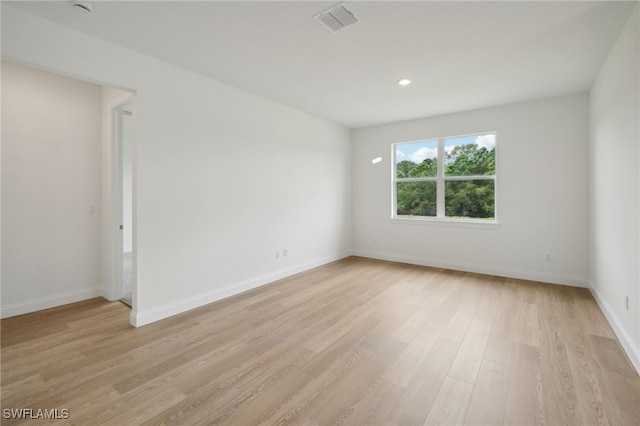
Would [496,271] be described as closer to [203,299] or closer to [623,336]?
[623,336]

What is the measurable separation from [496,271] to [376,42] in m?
3.98

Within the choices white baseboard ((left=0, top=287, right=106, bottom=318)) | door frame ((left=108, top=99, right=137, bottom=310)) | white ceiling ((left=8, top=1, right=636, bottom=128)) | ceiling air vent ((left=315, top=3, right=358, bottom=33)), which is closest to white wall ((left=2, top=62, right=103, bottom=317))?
white baseboard ((left=0, top=287, right=106, bottom=318))

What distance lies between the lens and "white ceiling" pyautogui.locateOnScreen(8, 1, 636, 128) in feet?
7.20

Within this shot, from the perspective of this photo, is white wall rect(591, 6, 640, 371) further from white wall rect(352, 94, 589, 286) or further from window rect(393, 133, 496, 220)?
window rect(393, 133, 496, 220)

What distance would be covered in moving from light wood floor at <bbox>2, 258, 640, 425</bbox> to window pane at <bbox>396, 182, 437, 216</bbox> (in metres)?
2.14

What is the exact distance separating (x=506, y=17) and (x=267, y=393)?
3315mm

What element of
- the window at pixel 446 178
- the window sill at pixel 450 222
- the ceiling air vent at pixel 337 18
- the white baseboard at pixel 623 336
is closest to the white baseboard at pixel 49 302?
the ceiling air vent at pixel 337 18

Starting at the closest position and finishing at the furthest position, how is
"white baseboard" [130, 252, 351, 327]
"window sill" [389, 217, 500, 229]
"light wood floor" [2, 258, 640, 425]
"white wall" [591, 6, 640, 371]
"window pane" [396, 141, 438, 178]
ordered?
1. "light wood floor" [2, 258, 640, 425]
2. "white wall" [591, 6, 640, 371]
3. "white baseboard" [130, 252, 351, 327]
4. "window sill" [389, 217, 500, 229]
5. "window pane" [396, 141, 438, 178]

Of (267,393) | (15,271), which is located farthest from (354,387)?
(15,271)

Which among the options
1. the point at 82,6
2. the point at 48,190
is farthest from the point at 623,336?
the point at 48,190

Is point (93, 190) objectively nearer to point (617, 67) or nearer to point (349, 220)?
point (349, 220)

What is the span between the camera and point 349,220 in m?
6.27

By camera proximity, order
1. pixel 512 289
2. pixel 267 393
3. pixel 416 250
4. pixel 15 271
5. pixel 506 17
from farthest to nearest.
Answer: pixel 416 250
pixel 512 289
pixel 15 271
pixel 506 17
pixel 267 393

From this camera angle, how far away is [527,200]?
4.41 meters
